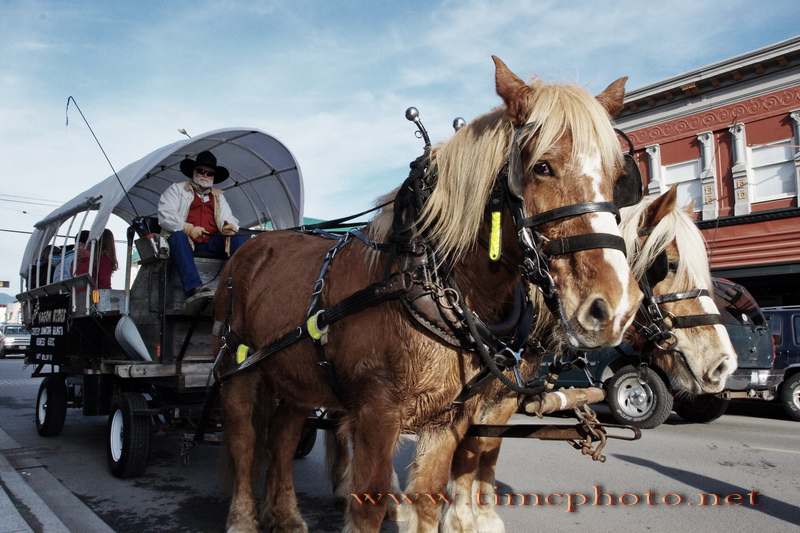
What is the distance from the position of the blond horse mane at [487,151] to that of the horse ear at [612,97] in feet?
0.61

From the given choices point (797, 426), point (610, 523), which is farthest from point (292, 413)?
point (797, 426)

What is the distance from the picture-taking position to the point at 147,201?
6969 mm

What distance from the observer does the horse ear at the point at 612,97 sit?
248cm

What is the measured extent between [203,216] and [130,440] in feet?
7.00

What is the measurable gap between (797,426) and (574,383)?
3.19 m

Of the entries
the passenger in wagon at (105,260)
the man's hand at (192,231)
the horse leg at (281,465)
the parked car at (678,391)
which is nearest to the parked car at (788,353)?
the parked car at (678,391)

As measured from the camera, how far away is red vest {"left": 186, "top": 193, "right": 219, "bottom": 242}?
5539mm

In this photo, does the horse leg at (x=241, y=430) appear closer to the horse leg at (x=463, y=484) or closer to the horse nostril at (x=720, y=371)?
the horse leg at (x=463, y=484)

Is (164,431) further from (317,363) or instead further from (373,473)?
(373,473)

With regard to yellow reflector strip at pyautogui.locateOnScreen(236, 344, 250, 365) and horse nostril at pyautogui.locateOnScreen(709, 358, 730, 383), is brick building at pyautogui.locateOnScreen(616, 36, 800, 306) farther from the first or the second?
yellow reflector strip at pyautogui.locateOnScreen(236, 344, 250, 365)

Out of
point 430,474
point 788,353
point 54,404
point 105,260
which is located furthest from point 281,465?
point 788,353

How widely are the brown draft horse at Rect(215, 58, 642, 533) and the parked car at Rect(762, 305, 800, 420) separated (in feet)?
28.0

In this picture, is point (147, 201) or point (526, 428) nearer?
point (526, 428)

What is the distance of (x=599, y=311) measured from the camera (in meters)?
1.87
